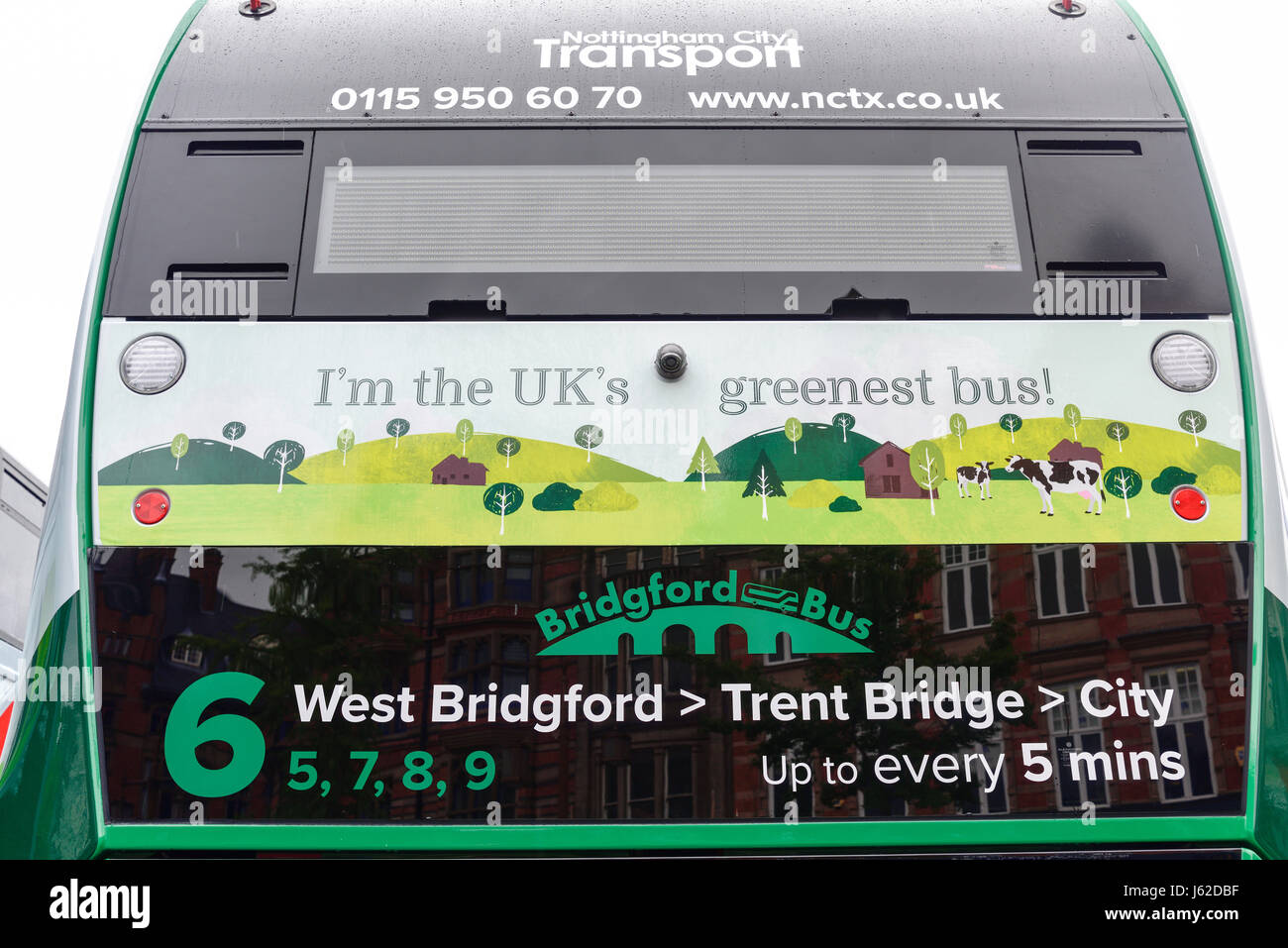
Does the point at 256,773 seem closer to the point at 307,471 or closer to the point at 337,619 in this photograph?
the point at 337,619

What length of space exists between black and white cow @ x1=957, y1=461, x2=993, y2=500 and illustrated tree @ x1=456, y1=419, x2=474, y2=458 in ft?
5.20

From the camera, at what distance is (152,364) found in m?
4.59

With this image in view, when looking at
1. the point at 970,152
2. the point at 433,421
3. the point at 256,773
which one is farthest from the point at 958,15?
the point at 256,773

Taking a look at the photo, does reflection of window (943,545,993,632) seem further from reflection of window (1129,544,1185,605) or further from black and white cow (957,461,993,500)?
reflection of window (1129,544,1185,605)

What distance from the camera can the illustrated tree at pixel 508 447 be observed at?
4.42 metres

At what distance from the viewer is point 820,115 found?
5125 millimetres

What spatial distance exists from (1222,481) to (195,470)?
3298mm

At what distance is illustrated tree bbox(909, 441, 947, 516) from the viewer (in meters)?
4.40

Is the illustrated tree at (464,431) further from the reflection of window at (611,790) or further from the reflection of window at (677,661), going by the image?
the reflection of window at (611,790)

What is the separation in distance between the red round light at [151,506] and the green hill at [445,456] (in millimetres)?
431

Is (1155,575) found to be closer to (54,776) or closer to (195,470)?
(195,470)

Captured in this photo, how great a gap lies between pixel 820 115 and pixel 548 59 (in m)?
1.08
